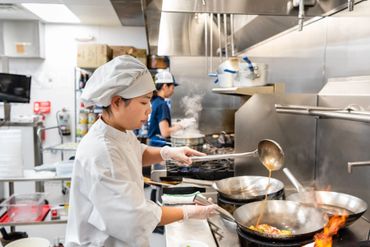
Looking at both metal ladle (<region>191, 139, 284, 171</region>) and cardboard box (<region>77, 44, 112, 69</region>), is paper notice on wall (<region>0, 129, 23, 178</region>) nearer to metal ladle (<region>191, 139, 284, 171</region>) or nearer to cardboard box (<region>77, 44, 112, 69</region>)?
metal ladle (<region>191, 139, 284, 171</region>)

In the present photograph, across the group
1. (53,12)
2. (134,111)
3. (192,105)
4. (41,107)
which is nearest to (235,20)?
(192,105)

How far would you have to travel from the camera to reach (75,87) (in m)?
4.99

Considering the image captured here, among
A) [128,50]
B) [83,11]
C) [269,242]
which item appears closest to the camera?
[269,242]

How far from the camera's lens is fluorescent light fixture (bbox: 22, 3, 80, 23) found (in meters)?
4.02

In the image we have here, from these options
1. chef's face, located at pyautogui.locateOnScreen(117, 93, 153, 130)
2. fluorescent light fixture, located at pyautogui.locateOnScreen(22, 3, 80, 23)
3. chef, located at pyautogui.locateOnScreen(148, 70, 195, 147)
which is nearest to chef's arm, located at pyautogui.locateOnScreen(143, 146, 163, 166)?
chef's face, located at pyautogui.locateOnScreen(117, 93, 153, 130)

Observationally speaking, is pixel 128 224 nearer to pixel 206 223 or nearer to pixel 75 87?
pixel 206 223

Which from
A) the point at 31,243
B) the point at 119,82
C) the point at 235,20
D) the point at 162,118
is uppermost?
the point at 235,20

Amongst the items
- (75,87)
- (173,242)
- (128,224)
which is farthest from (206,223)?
(75,87)

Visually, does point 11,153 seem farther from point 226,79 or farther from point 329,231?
point 329,231

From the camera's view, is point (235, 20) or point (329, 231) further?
point (235, 20)

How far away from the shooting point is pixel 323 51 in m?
1.88

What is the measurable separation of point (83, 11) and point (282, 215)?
388 cm

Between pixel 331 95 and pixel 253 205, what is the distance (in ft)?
2.69

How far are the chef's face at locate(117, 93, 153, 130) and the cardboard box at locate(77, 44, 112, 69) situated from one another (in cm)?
333
